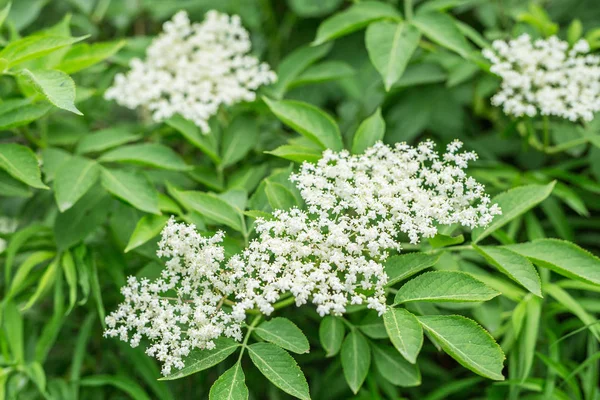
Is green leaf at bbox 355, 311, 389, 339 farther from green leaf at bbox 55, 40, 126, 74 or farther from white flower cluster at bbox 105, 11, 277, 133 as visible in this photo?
green leaf at bbox 55, 40, 126, 74

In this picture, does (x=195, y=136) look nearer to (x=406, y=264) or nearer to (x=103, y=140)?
(x=103, y=140)

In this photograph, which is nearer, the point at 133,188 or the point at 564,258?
the point at 564,258

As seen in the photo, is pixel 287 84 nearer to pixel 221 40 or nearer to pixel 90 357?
pixel 221 40

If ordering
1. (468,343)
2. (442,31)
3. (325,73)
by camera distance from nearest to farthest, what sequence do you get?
1. (468,343)
2. (442,31)
3. (325,73)

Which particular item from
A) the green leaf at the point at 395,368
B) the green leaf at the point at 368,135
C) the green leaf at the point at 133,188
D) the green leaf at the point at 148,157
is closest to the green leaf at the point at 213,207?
the green leaf at the point at 133,188

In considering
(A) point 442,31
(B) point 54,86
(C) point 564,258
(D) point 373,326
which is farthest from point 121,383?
(A) point 442,31

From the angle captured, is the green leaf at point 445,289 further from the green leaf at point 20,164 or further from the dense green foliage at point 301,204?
the green leaf at point 20,164

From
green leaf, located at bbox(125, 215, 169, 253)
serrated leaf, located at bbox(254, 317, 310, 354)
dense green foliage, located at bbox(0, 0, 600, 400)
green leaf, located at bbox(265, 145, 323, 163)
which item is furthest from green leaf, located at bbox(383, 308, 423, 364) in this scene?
green leaf, located at bbox(125, 215, 169, 253)
